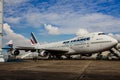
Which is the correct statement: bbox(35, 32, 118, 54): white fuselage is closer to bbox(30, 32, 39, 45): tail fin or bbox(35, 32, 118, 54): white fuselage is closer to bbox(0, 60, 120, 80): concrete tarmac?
bbox(0, 60, 120, 80): concrete tarmac

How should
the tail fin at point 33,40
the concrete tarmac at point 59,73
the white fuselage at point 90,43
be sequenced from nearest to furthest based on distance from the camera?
the concrete tarmac at point 59,73 < the white fuselage at point 90,43 < the tail fin at point 33,40

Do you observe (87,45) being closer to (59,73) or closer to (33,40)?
(59,73)

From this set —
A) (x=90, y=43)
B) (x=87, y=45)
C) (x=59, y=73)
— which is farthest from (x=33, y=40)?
(x=59, y=73)

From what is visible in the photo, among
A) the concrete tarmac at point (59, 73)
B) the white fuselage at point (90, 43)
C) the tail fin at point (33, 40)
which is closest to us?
the concrete tarmac at point (59, 73)

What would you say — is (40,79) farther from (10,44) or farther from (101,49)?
(10,44)

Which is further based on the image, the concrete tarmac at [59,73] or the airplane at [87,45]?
the airplane at [87,45]

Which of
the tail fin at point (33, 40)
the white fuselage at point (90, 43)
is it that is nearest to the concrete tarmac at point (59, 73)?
the white fuselage at point (90, 43)

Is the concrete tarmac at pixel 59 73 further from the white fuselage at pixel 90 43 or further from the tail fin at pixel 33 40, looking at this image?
the tail fin at pixel 33 40

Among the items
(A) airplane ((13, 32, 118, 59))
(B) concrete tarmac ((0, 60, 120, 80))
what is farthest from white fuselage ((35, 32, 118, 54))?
(B) concrete tarmac ((0, 60, 120, 80))

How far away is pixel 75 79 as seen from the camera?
30.7 ft

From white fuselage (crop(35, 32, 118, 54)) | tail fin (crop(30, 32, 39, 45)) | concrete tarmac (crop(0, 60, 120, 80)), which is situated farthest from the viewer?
tail fin (crop(30, 32, 39, 45))

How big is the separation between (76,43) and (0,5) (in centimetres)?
1803

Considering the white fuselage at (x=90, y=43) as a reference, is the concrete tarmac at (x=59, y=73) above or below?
below

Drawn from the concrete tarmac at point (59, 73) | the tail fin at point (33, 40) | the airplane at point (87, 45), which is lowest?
the concrete tarmac at point (59, 73)
